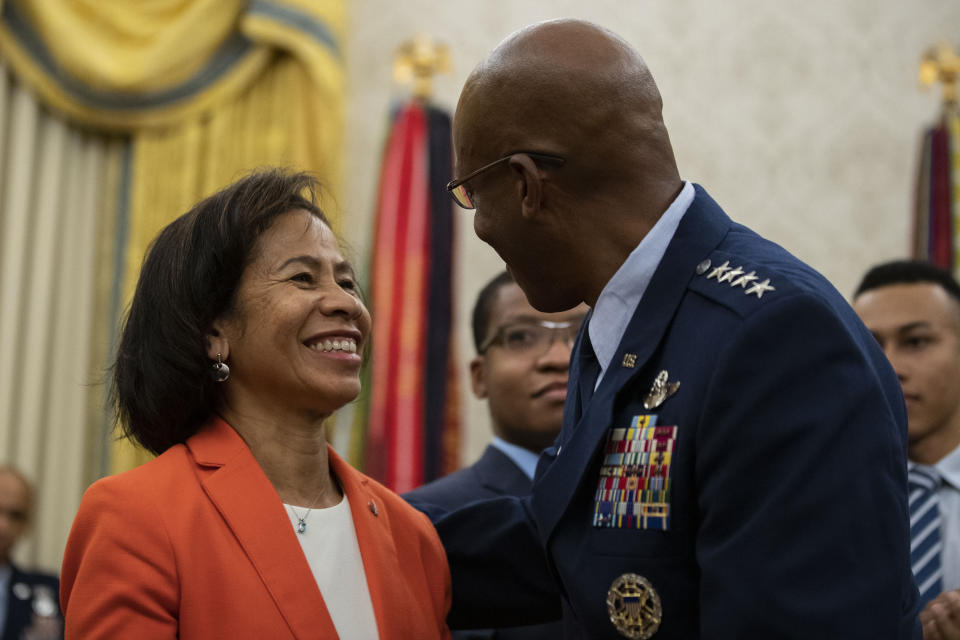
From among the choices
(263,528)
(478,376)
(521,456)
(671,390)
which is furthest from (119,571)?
(478,376)

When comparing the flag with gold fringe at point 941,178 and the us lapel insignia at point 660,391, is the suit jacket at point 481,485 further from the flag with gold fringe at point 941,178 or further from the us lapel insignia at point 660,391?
the flag with gold fringe at point 941,178

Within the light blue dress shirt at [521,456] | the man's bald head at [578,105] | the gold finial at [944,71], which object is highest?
the gold finial at [944,71]

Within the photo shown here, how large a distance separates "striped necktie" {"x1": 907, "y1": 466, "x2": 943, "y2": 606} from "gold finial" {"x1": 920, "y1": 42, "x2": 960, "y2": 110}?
10.1ft

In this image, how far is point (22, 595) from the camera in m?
4.35

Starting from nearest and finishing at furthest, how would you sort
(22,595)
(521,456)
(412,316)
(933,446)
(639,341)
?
(639,341) → (933,446) → (521,456) → (22,595) → (412,316)

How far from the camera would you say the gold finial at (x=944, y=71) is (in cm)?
530

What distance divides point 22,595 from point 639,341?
135 inches

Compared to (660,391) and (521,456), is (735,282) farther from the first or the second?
(521,456)

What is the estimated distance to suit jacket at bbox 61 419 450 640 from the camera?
184 centimetres

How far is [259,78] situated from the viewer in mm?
5586

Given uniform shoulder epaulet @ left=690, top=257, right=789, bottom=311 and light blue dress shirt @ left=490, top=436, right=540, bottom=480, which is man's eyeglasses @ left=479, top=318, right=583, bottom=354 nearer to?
light blue dress shirt @ left=490, top=436, right=540, bottom=480

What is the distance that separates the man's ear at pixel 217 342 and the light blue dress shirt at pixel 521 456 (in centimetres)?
106

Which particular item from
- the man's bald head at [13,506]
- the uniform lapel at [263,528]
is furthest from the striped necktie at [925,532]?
the man's bald head at [13,506]

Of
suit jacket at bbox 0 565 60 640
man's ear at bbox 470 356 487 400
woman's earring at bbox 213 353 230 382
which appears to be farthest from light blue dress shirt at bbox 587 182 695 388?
suit jacket at bbox 0 565 60 640
